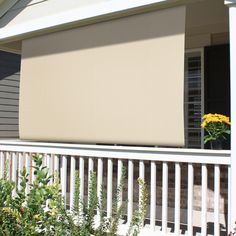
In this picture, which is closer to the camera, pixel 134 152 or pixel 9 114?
pixel 134 152

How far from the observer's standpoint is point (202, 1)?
13.8ft

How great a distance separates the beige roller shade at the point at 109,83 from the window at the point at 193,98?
203 cm

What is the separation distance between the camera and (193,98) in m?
6.24

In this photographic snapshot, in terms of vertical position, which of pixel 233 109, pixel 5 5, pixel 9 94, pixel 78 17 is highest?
pixel 5 5

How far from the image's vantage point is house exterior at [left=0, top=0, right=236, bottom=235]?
13.0 feet

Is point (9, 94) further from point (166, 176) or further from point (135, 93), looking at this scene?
point (166, 176)

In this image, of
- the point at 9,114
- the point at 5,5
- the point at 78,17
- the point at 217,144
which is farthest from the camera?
the point at 9,114

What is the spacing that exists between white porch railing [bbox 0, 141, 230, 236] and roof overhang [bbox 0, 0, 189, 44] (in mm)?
1592

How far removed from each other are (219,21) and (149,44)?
1.43m

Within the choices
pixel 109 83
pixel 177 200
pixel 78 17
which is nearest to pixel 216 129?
pixel 177 200

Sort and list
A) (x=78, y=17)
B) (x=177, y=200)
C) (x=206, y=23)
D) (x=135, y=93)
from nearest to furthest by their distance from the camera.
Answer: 1. (x=177, y=200)
2. (x=135, y=93)
3. (x=78, y=17)
4. (x=206, y=23)

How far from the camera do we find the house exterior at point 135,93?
3963 millimetres

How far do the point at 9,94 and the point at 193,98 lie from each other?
4.56 meters

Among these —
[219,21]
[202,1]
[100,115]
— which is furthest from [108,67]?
[219,21]
